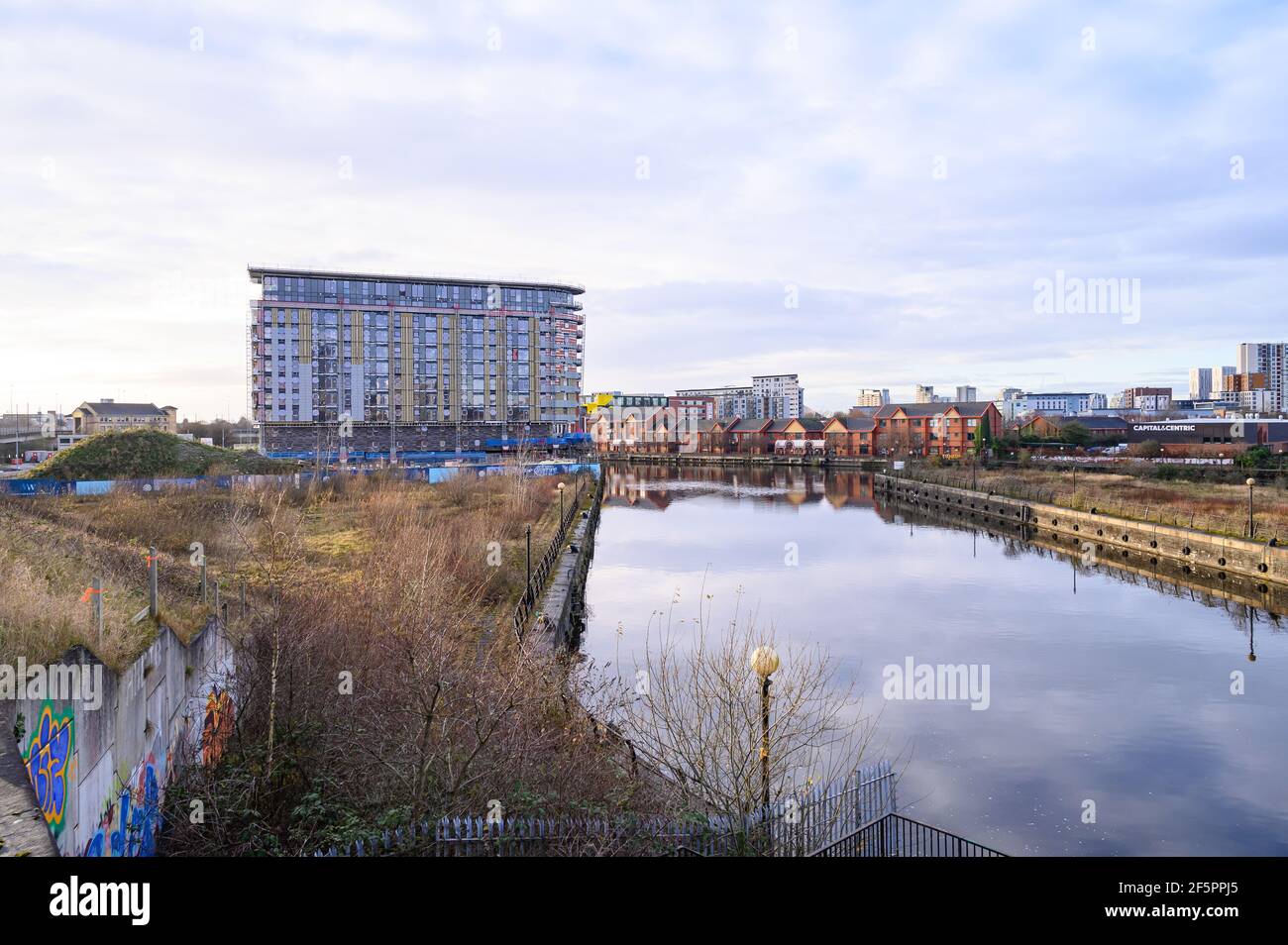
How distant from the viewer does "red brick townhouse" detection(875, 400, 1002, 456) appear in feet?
247

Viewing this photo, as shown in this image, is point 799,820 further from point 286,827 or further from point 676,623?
point 676,623

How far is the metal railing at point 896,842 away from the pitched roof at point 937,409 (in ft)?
231

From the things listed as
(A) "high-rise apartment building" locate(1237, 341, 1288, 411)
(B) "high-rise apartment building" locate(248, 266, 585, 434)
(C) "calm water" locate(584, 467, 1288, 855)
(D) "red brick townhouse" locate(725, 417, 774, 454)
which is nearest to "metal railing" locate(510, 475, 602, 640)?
(C) "calm water" locate(584, 467, 1288, 855)

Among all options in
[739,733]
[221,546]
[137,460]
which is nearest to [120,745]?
[739,733]

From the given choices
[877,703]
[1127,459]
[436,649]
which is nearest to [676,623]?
[877,703]

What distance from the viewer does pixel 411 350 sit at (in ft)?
260

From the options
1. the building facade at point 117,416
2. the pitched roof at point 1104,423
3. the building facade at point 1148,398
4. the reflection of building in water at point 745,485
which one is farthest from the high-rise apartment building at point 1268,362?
the building facade at point 117,416

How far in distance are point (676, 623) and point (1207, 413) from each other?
129541 mm

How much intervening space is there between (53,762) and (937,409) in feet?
275

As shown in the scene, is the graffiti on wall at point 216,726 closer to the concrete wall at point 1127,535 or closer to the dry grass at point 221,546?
the dry grass at point 221,546

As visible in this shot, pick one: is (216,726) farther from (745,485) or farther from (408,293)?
(408,293)

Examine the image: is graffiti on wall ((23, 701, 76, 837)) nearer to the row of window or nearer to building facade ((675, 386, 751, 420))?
the row of window

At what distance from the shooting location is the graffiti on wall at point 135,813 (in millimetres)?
6680
